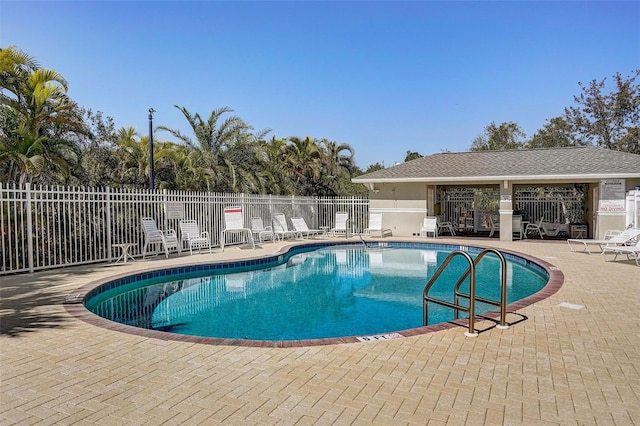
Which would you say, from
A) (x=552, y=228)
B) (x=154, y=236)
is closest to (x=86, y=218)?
(x=154, y=236)

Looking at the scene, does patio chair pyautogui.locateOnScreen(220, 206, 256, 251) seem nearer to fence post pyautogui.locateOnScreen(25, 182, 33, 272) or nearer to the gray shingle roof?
fence post pyautogui.locateOnScreen(25, 182, 33, 272)

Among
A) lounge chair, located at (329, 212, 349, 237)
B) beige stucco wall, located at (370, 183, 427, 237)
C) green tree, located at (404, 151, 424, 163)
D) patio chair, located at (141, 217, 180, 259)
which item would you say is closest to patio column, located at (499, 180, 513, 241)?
beige stucco wall, located at (370, 183, 427, 237)

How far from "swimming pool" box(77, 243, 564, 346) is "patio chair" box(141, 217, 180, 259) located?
1.85 m

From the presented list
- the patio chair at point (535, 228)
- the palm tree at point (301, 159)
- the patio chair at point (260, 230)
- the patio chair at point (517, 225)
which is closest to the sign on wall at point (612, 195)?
the patio chair at point (517, 225)

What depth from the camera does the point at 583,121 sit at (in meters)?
34.2

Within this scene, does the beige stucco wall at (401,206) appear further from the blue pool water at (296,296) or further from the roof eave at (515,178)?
the blue pool water at (296,296)

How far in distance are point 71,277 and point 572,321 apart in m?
8.89

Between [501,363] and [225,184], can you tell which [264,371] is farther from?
[225,184]

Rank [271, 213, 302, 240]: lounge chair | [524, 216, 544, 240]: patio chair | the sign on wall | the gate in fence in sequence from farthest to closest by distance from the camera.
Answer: [524, 216, 544, 240]: patio chair
[271, 213, 302, 240]: lounge chair
the sign on wall
the gate in fence

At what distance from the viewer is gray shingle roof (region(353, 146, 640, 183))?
1563 cm

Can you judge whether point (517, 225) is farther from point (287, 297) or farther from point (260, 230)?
point (287, 297)

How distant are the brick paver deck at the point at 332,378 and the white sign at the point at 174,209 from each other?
23.6 ft

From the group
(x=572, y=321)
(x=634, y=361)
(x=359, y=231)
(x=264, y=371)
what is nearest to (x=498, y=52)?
(x=359, y=231)

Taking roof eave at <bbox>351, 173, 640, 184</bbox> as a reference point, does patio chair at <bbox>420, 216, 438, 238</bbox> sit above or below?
below
